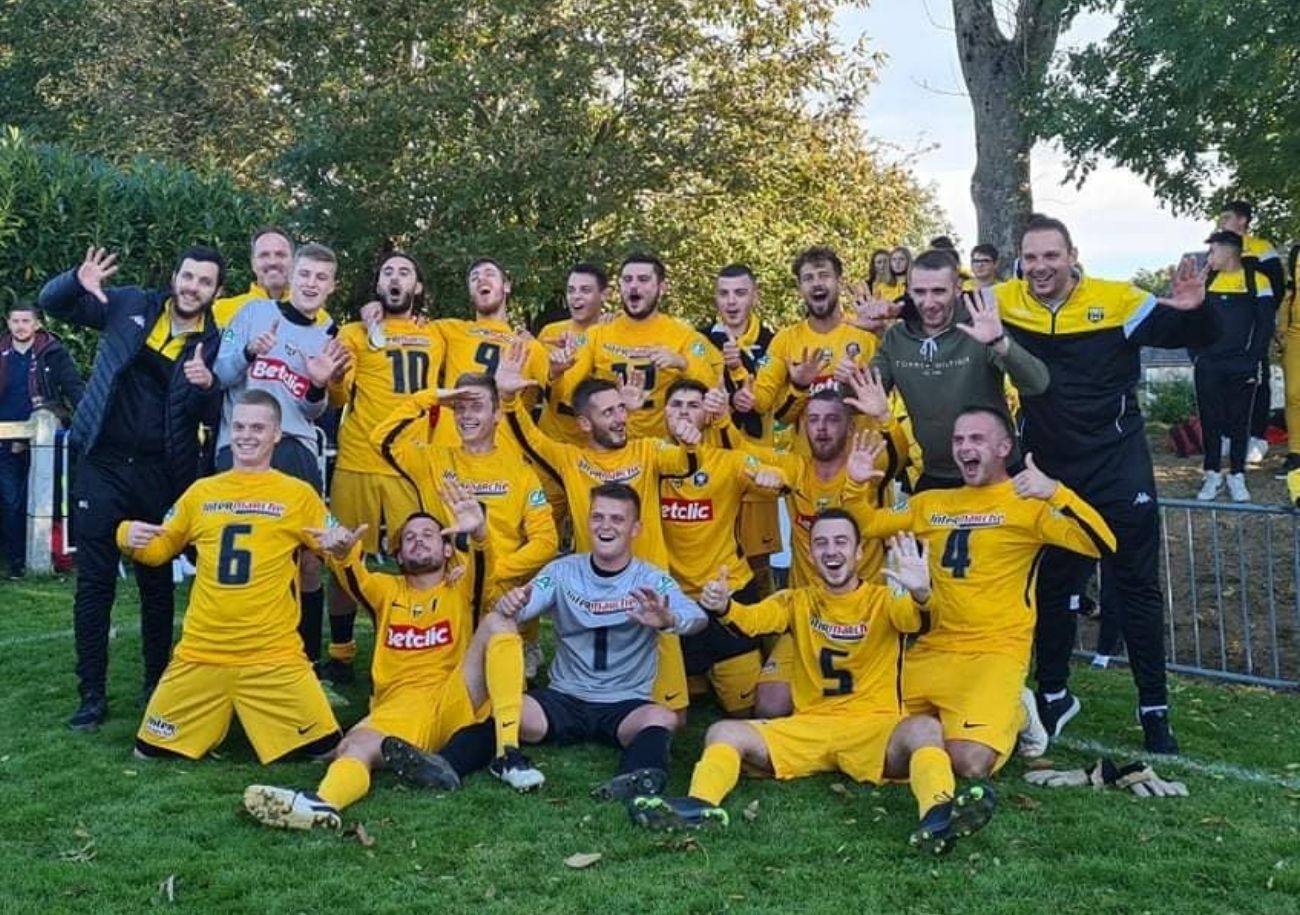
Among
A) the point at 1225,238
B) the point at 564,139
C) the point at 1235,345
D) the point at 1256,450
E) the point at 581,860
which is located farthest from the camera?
the point at 564,139

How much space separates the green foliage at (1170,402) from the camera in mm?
16859

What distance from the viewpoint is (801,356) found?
734cm

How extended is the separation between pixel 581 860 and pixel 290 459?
10.3 ft

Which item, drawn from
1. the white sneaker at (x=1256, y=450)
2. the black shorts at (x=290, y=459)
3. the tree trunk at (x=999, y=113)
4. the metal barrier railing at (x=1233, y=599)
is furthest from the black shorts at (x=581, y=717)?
the tree trunk at (x=999, y=113)

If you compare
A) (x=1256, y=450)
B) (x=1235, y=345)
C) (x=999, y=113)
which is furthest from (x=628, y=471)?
(x=999, y=113)

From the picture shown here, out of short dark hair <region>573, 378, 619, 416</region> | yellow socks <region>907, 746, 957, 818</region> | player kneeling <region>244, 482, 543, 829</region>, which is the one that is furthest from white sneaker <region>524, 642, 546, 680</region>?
yellow socks <region>907, 746, 957, 818</region>

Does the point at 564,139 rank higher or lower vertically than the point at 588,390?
higher

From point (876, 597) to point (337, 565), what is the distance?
2645mm

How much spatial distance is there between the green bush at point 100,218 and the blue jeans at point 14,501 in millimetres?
1731

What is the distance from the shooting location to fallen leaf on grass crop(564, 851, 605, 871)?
15.0ft

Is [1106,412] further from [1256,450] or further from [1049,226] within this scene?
[1256,450]

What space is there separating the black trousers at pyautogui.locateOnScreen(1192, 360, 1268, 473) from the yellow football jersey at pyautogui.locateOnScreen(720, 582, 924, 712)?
5939 millimetres

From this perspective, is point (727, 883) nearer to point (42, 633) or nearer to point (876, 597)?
point (876, 597)

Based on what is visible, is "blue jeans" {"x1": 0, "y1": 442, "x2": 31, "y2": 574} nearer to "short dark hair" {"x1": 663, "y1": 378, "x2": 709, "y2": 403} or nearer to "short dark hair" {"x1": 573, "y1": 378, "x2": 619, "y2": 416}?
"short dark hair" {"x1": 573, "y1": 378, "x2": 619, "y2": 416}
